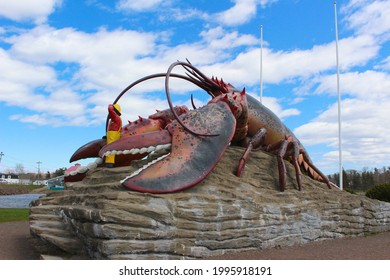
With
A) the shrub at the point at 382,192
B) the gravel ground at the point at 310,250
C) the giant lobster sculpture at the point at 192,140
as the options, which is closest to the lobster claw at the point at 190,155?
the giant lobster sculpture at the point at 192,140

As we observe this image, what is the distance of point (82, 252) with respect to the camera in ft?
18.6

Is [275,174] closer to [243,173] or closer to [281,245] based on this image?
[243,173]

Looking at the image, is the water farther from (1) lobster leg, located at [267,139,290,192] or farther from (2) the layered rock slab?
(1) lobster leg, located at [267,139,290,192]

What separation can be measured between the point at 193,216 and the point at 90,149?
11.5 feet

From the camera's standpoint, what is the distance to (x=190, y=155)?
596 cm

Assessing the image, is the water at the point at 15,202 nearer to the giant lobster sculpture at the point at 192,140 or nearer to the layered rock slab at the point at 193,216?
the giant lobster sculpture at the point at 192,140

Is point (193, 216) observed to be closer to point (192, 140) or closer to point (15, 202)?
point (192, 140)

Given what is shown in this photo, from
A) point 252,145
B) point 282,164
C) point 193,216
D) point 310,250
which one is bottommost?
point 310,250

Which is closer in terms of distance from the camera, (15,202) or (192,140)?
(192,140)

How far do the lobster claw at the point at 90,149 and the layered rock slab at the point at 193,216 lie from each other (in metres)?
0.77

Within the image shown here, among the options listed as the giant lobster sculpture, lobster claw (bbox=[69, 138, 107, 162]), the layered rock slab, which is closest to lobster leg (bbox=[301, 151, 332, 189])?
the layered rock slab

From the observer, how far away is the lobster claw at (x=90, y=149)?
8023 millimetres

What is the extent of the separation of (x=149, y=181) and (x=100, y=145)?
113 inches

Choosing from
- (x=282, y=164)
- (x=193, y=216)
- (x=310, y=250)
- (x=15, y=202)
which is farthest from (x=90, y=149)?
(x=15, y=202)
